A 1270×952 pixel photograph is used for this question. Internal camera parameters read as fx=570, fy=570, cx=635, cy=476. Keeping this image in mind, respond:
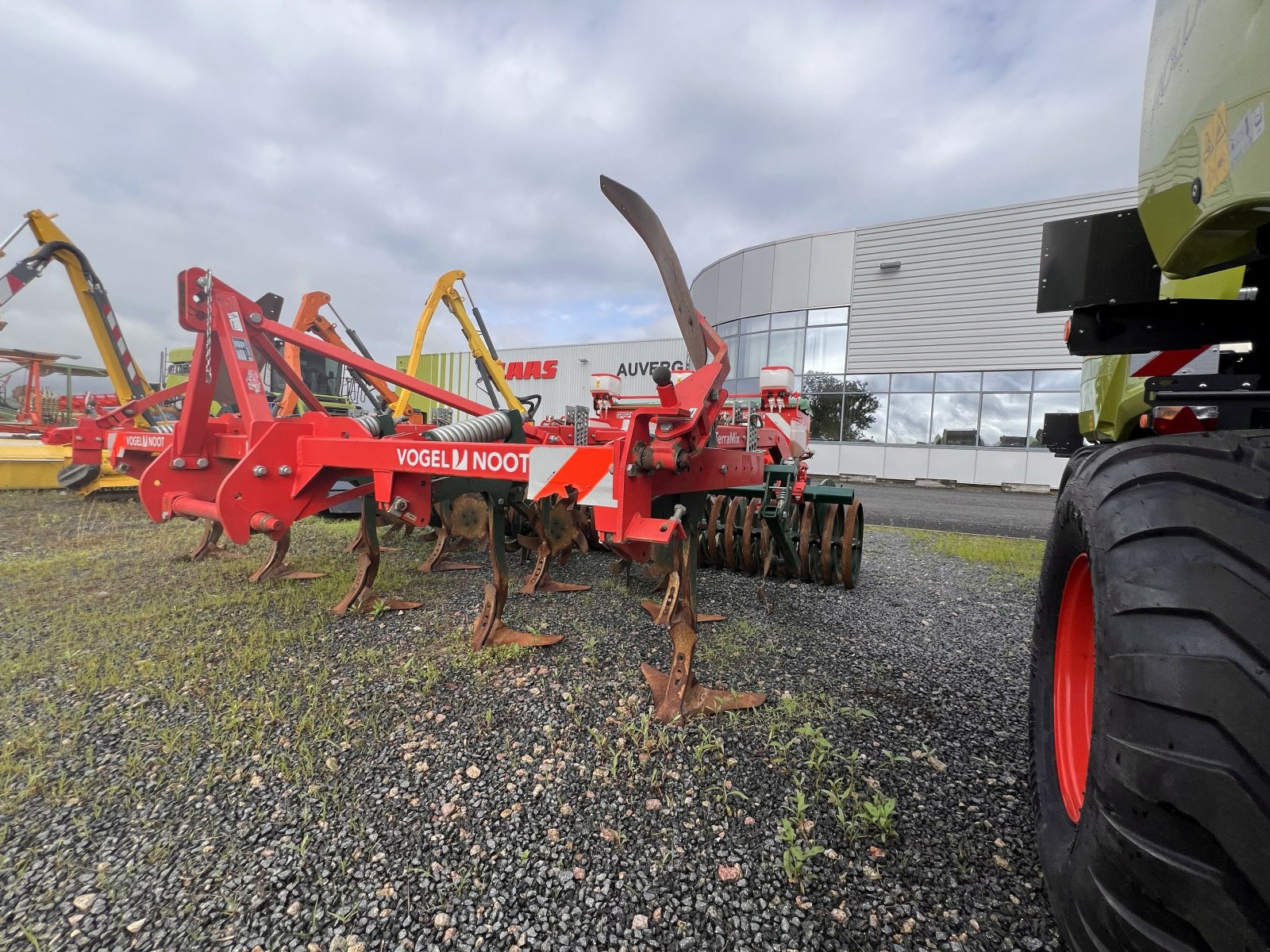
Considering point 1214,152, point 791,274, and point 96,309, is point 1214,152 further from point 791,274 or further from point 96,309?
point 791,274

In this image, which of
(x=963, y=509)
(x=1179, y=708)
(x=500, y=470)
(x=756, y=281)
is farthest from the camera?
(x=756, y=281)

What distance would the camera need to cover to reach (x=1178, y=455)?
0.91m

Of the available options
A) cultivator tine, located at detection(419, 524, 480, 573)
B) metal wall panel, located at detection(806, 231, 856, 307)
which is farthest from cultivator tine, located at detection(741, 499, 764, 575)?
metal wall panel, located at detection(806, 231, 856, 307)

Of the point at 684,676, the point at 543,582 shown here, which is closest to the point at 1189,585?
the point at 684,676

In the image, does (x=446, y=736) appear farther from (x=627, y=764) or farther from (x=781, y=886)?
(x=781, y=886)

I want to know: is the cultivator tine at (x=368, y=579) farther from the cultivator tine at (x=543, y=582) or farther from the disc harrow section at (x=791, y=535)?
the disc harrow section at (x=791, y=535)

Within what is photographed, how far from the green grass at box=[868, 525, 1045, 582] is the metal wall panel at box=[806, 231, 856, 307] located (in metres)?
11.7

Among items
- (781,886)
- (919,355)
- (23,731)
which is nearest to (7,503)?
(23,731)

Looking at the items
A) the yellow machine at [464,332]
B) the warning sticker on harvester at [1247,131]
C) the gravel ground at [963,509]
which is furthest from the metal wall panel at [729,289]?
the warning sticker on harvester at [1247,131]

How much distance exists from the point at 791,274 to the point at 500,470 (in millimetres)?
17660

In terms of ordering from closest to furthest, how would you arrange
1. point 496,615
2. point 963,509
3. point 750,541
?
point 496,615 → point 750,541 → point 963,509

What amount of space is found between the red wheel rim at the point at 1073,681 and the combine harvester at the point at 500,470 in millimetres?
1184

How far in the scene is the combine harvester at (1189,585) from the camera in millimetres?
754

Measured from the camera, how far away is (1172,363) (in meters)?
1.67
